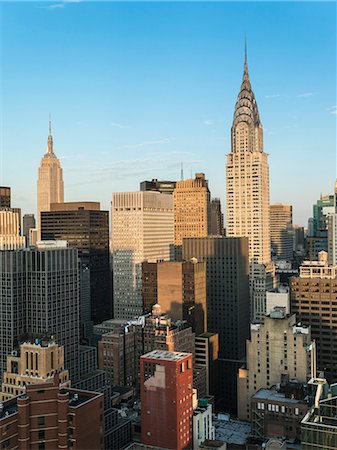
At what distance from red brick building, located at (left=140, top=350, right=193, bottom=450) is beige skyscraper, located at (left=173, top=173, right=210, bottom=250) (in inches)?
3604

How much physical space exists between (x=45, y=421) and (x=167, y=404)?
14.2 m

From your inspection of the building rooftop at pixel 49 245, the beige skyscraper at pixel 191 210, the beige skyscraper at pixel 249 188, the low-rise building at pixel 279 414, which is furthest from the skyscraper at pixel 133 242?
the low-rise building at pixel 279 414

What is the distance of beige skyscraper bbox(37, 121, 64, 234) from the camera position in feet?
575

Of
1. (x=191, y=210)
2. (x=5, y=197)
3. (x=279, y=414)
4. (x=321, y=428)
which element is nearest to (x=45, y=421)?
(x=321, y=428)

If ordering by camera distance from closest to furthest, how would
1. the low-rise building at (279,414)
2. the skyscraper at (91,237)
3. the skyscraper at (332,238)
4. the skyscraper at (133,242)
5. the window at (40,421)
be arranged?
the window at (40,421) < the low-rise building at (279,414) < the skyscraper at (133,242) < the skyscraper at (91,237) < the skyscraper at (332,238)

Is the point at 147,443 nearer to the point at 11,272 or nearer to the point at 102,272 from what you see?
the point at 11,272

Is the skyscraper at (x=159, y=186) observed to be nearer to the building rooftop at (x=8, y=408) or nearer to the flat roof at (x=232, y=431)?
the flat roof at (x=232, y=431)

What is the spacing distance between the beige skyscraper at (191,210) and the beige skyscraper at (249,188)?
26.2m

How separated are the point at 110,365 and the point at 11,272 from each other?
21.5 meters

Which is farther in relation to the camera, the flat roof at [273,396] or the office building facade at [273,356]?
the office building facade at [273,356]

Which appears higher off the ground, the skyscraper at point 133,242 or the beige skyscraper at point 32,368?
the skyscraper at point 133,242

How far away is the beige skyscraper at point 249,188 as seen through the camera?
118m

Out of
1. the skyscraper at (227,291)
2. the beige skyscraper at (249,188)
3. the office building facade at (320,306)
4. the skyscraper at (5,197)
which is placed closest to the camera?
the office building facade at (320,306)

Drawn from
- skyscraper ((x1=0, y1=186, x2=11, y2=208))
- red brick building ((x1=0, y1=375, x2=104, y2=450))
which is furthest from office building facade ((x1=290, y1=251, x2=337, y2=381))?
skyscraper ((x1=0, y1=186, x2=11, y2=208))
